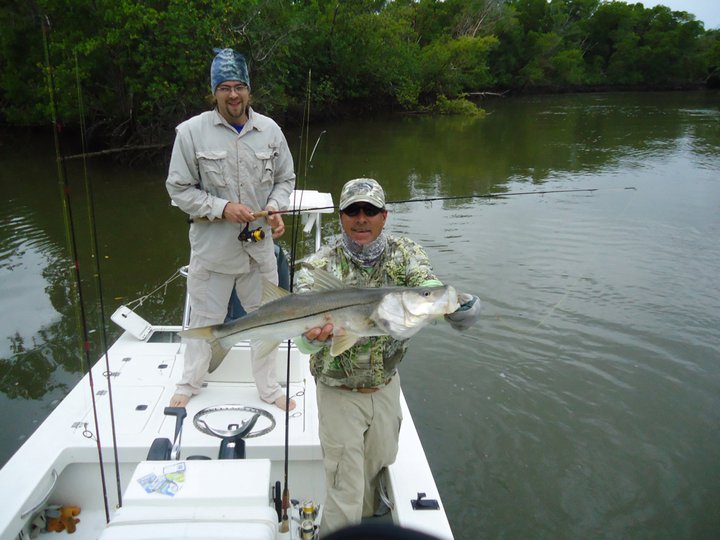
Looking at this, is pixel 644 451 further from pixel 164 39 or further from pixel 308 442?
Result: pixel 164 39

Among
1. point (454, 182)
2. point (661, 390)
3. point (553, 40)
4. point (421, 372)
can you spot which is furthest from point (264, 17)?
point (553, 40)

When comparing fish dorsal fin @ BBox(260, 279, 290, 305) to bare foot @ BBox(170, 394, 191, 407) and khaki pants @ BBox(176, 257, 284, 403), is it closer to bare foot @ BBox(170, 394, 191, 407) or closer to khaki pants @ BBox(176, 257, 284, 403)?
khaki pants @ BBox(176, 257, 284, 403)

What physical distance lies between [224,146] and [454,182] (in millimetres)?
13685

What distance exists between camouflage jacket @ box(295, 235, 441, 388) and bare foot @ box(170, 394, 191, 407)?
144cm

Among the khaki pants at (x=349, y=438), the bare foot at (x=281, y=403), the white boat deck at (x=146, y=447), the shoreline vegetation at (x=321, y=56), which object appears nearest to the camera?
the khaki pants at (x=349, y=438)

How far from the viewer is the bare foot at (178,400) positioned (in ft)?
12.8

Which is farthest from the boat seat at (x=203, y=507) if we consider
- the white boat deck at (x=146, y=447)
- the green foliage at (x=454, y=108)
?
the green foliage at (x=454, y=108)

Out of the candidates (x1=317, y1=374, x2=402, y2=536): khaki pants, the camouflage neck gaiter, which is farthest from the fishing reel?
(x1=317, y1=374, x2=402, y2=536): khaki pants

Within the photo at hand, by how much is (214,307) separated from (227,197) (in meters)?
0.77

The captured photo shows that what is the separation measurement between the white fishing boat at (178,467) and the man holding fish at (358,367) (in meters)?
0.27

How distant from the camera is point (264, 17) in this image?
59.5 ft

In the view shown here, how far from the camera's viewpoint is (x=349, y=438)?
2840 millimetres

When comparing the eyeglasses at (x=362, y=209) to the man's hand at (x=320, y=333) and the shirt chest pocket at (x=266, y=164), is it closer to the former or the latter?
the man's hand at (x=320, y=333)

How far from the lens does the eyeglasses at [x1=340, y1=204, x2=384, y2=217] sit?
2.84 m
